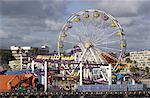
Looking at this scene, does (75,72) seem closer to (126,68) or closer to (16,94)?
(126,68)

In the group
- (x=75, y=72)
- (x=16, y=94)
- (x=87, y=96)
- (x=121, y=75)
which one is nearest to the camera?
(x=16, y=94)

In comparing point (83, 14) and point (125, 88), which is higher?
point (83, 14)

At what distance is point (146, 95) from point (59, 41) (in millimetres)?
34997

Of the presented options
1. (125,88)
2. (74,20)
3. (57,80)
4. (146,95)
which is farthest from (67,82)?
(146,95)

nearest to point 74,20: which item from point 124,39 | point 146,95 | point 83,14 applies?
point 83,14

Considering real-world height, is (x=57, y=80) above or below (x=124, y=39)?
below

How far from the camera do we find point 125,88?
85.6m

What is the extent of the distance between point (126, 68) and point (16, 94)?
2443 inches

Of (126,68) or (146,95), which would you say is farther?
(126,68)

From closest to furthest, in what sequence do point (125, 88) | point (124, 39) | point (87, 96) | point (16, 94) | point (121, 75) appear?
point (16, 94), point (87, 96), point (125, 88), point (124, 39), point (121, 75)

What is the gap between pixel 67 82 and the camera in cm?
10581

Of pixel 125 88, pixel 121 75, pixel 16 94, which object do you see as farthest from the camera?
pixel 121 75

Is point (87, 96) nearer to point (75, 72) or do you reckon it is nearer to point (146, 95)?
point (146, 95)

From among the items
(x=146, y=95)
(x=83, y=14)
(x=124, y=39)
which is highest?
(x=83, y=14)
